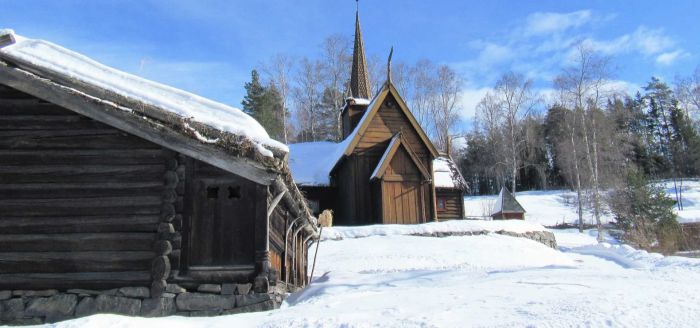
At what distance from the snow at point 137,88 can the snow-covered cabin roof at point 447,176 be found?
1876 cm

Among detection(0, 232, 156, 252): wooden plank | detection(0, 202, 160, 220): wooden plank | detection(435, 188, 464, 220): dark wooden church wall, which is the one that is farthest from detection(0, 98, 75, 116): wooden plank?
detection(435, 188, 464, 220): dark wooden church wall

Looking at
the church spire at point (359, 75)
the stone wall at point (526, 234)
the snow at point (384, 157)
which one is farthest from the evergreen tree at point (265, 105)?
the stone wall at point (526, 234)

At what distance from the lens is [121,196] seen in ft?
24.3

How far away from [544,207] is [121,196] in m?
46.4

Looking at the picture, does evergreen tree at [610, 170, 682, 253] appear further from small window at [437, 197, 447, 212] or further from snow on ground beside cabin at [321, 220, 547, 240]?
small window at [437, 197, 447, 212]

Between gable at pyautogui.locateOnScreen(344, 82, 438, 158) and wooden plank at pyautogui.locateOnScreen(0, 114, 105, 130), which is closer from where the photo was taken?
wooden plank at pyautogui.locateOnScreen(0, 114, 105, 130)

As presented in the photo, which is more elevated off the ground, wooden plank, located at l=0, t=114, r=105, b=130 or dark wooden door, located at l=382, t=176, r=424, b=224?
wooden plank, located at l=0, t=114, r=105, b=130

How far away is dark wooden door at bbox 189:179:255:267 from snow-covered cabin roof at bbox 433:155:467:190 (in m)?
18.9

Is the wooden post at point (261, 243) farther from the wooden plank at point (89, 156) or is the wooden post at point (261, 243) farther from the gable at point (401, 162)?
the gable at point (401, 162)

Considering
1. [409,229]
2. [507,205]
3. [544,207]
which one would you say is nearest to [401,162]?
[409,229]

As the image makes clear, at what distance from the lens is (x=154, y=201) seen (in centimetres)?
738

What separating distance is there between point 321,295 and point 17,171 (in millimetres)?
5050

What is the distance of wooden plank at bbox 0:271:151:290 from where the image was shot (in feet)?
23.2

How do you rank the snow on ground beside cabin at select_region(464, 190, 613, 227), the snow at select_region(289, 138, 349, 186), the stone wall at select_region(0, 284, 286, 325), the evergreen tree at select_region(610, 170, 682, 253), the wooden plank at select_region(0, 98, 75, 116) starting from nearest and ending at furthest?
1. the stone wall at select_region(0, 284, 286, 325)
2. the wooden plank at select_region(0, 98, 75, 116)
3. the evergreen tree at select_region(610, 170, 682, 253)
4. the snow at select_region(289, 138, 349, 186)
5. the snow on ground beside cabin at select_region(464, 190, 613, 227)
